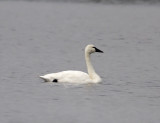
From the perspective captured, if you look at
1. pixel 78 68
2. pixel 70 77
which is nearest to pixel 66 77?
pixel 70 77

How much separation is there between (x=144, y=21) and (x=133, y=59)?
2303cm

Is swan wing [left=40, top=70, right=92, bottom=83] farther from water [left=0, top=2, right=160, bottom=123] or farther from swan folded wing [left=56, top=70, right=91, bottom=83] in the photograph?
water [left=0, top=2, right=160, bottom=123]

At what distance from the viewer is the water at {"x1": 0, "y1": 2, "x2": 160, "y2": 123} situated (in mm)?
16422

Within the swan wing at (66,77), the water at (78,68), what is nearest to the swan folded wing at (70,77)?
the swan wing at (66,77)

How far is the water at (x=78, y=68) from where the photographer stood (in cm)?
1642

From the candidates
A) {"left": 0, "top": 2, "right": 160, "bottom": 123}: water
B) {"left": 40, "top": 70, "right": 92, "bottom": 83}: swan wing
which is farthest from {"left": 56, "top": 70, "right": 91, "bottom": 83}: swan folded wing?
{"left": 0, "top": 2, "right": 160, "bottom": 123}: water

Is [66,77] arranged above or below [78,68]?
below

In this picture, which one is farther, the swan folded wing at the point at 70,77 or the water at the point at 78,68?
the swan folded wing at the point at 70,77

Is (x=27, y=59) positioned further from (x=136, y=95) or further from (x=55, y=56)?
(x=136, y=95)

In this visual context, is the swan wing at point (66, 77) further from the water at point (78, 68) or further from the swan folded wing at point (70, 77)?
the water at point (78, 68)

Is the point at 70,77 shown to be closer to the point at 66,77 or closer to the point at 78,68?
the point at 66,77

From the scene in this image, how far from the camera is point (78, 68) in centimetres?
2367

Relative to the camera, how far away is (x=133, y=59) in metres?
26.1

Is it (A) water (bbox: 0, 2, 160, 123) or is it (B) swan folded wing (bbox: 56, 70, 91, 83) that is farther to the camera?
(B) swan folded wing (bbox: 56, 70, 91, 83)
